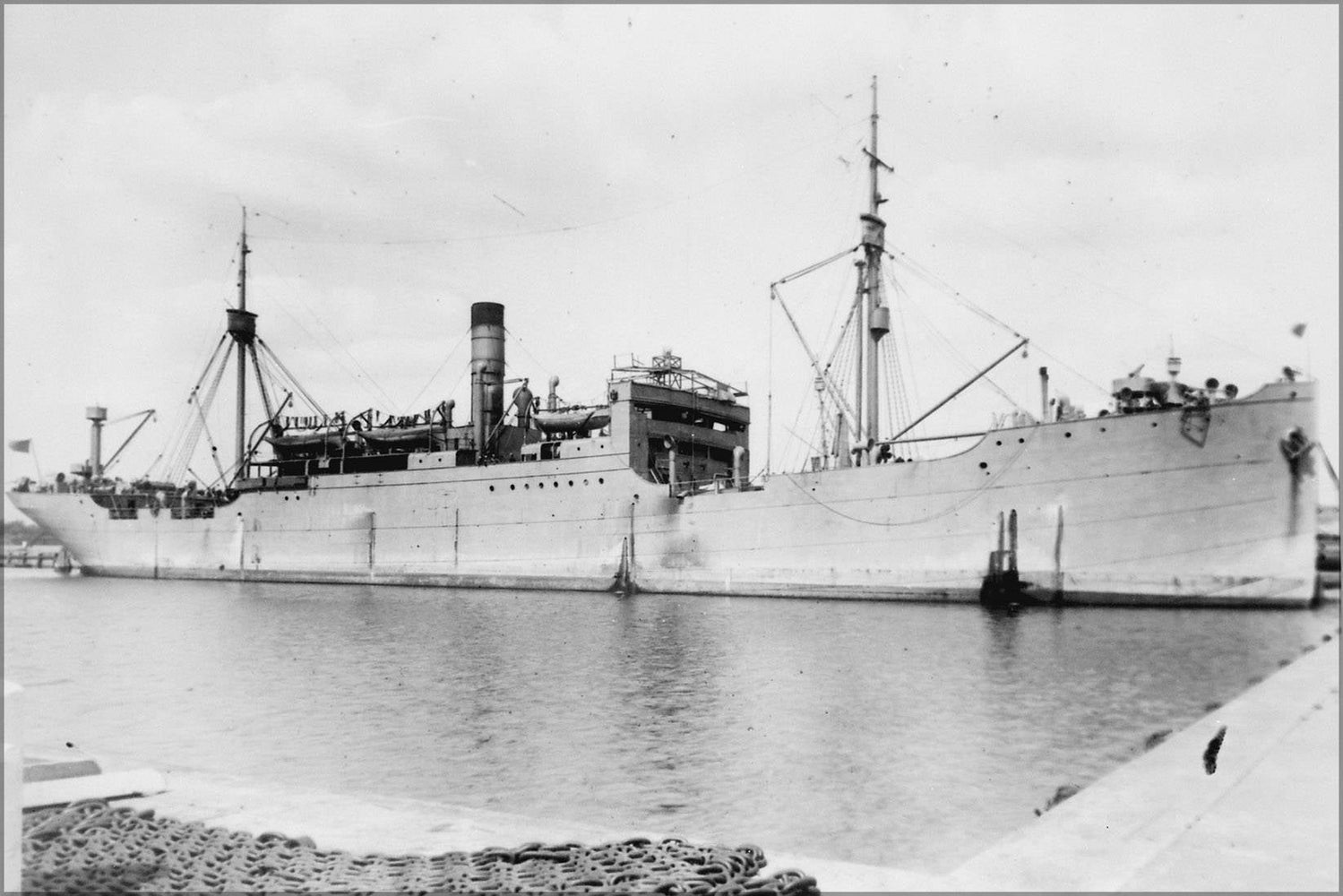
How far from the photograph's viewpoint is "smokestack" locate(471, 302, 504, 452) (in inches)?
1051

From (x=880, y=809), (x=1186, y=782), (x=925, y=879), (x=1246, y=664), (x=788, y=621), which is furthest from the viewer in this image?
(x=788, y=621)

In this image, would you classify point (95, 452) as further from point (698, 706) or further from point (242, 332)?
point (698, 706)

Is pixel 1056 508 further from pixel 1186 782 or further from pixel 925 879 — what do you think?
pixel 925 879

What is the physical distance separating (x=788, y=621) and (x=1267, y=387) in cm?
830

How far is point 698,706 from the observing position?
26.5ft

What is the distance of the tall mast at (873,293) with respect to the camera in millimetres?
18953

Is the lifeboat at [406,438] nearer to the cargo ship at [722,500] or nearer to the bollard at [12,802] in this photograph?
the cargo ship at [722,500]

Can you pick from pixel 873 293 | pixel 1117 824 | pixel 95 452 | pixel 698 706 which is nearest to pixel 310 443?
pixel 95 452

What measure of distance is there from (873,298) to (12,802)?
714 inches

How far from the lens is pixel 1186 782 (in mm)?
3754

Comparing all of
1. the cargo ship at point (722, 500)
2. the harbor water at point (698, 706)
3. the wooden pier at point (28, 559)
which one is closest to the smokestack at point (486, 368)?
the cargo ship at point (722, 500)

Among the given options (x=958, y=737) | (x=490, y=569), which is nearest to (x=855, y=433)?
(x=490, y=569)

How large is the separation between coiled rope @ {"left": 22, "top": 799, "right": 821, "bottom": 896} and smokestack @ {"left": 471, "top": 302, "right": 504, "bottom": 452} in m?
23.1

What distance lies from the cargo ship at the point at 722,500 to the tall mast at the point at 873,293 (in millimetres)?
73
